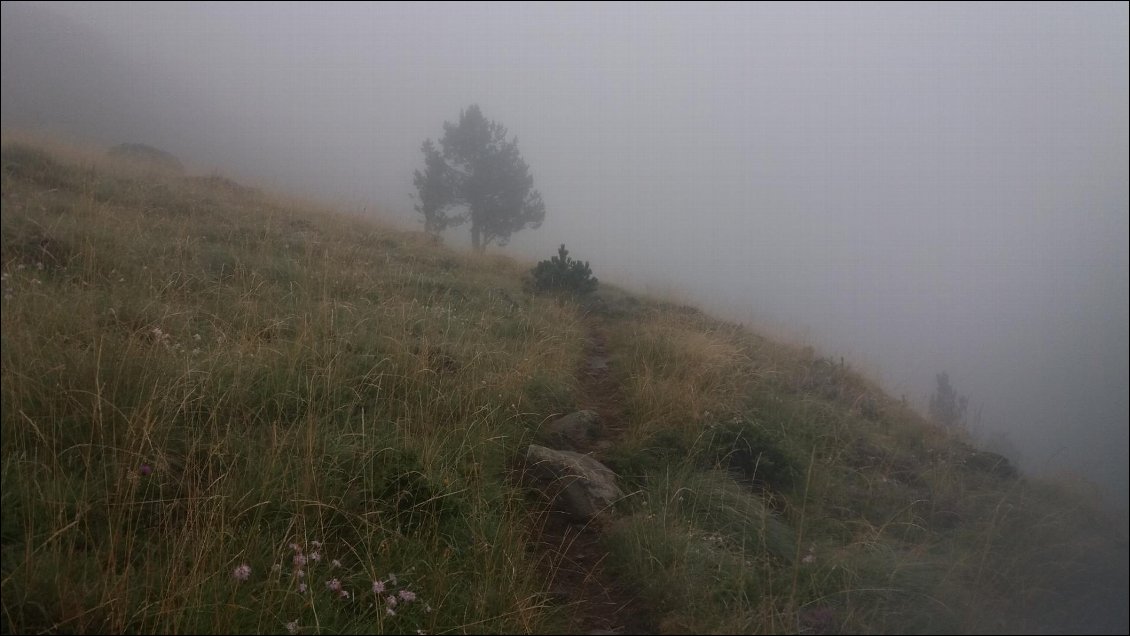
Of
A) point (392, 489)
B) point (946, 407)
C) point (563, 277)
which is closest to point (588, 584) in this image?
point (392, 489)

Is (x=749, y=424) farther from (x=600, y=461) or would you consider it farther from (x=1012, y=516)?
(x=1012, y=516)

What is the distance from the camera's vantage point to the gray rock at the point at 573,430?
4156 mm

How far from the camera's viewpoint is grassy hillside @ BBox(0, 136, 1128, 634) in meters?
2.07

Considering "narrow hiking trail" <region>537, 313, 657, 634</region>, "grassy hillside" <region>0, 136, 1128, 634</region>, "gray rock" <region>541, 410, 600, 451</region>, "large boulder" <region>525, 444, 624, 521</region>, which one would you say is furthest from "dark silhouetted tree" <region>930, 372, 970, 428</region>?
"narrow hiking trail" <region>537, 313, 657, 634</region>

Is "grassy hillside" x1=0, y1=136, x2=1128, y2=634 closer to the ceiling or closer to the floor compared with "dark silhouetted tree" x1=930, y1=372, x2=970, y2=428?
closer to the floor

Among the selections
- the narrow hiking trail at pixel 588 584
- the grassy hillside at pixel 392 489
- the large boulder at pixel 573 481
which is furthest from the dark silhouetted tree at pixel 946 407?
the narrow hiking trail at pixel 588 584

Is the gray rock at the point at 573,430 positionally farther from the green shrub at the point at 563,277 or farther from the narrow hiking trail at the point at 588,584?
the green shrub at the point at 563,277

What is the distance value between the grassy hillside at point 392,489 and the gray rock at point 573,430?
13 cm

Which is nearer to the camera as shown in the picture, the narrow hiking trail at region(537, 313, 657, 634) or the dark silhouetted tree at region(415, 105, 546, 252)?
the narrow hiking trail at region(537, 313, 657, 634)

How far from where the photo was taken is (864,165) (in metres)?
150

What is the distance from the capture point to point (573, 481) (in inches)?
132

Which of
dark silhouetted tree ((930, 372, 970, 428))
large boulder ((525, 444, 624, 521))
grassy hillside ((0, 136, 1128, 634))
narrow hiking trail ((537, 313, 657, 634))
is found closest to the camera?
grassy hillside ((0, 136, 1128, 634))

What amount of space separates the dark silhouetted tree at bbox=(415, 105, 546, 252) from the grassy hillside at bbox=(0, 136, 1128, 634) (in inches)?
741

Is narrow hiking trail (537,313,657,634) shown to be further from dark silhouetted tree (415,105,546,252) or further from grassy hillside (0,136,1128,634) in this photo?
dark silhouetted tree (415,105,546,252)
